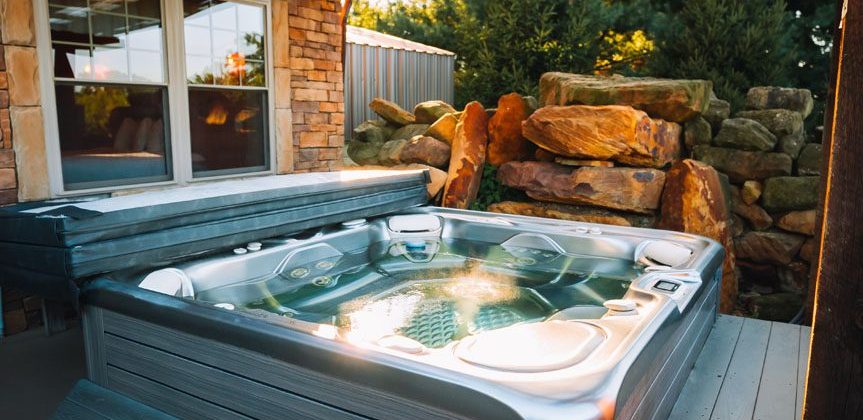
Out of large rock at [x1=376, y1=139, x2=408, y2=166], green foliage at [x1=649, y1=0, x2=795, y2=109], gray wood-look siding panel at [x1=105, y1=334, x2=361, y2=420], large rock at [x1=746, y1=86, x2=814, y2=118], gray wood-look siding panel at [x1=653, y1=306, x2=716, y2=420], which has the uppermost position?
green foliage at [x1=649, y1=0, x2=795, y2=109]

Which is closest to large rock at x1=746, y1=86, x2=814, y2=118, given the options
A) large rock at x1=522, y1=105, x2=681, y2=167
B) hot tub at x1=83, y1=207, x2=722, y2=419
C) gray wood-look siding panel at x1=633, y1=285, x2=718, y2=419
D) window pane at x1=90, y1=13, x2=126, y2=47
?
large rock at x1=522, y1=105, x2=681, y2=167

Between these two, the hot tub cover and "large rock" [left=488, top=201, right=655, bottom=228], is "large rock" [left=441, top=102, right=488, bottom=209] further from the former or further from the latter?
the hot tub cover

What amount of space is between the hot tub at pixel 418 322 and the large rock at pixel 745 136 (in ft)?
5.10

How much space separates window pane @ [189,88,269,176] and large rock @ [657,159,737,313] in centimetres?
252

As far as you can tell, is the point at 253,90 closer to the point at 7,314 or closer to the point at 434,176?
the point at 434,176

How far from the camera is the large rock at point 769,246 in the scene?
13.3 feet

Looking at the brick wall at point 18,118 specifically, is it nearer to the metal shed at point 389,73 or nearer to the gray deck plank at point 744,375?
the gray deck plank at point 744,375

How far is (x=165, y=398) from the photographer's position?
68.1 inches

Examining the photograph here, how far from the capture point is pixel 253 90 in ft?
12.3

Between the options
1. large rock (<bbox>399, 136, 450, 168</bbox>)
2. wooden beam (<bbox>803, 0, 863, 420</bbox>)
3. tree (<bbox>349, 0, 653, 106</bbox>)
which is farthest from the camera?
tree (<bbox>349, 0, 653, 106</bbox>)

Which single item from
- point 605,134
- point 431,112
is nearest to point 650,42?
point 431,112

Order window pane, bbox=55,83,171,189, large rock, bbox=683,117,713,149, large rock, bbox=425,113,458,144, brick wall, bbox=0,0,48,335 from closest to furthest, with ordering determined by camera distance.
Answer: brick wall, bbox=0,0,48,335 < window pane, bbox=55,83,171,189 < large rock, bbox=683,117,713,149 < large rock, bbox=425,113,458,144

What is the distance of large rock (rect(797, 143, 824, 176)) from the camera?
401 centimetres

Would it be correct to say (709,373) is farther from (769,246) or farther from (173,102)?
(173,102)
